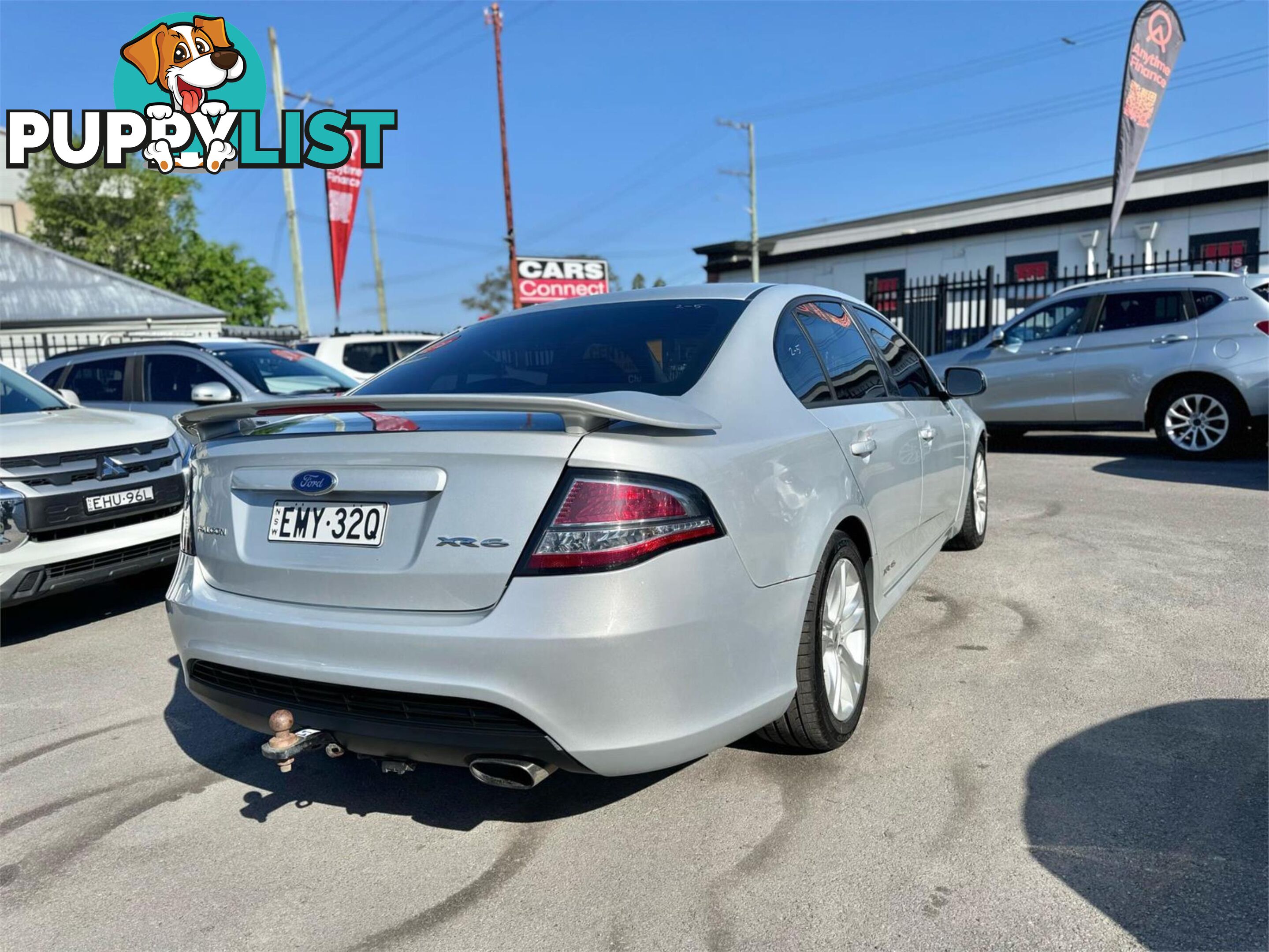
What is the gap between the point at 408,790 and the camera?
312 cm

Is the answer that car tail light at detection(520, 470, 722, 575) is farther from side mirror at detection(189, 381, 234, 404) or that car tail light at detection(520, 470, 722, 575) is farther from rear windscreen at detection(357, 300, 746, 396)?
side mirror at detection(189, 381, 234, 404)

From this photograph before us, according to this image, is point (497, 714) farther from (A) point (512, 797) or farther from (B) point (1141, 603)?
(B) point (1141, 603)

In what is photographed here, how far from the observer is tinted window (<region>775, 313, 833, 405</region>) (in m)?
3.25

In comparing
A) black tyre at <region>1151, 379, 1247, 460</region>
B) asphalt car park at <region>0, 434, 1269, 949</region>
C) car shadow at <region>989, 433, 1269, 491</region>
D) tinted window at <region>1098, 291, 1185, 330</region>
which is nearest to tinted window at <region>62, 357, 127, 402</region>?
asphalt car park at <region>0, 434, 1269, 949</region>

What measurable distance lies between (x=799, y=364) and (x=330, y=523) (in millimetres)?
1691

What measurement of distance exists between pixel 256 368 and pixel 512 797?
666 cm

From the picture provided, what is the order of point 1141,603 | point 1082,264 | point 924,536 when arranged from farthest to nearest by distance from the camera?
point 1082,264, point 1141,603, point 924,536

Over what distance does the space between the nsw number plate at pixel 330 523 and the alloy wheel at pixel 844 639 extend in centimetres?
134

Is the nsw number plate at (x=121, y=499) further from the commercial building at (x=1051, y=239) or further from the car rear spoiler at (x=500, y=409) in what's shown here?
the commercial building at (x=1051, y=239)

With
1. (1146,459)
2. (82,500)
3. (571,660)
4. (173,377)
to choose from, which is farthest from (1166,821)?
(173,377)

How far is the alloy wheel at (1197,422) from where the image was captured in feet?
30.0

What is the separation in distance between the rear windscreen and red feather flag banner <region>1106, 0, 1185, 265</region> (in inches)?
545

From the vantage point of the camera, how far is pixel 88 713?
3.92 metres

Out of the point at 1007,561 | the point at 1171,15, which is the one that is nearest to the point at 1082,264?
the point at 1171,15
